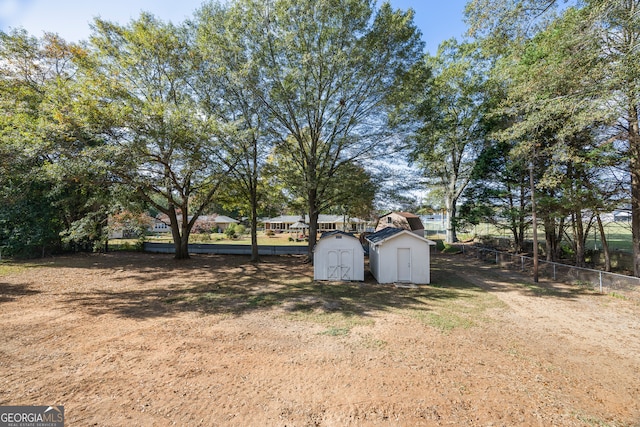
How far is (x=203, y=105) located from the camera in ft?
50.3

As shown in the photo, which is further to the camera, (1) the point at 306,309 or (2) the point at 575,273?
(2) the point at 575,273

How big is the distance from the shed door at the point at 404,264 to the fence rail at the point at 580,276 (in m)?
7.19

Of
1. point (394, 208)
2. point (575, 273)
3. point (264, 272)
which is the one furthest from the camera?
point (394, 208)

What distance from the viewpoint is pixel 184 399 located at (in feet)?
13.8

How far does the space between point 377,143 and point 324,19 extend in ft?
23.5

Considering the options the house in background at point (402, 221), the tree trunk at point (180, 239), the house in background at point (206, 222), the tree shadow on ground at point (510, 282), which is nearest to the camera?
the tree shadow on ground at point (510, 282)

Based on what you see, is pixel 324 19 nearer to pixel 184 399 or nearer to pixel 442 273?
pixel 442 273

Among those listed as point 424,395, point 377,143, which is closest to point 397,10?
point 377,143

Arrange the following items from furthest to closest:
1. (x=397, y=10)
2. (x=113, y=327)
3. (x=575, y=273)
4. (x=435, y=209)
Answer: (x=435, y=209) < (x=397, y=10) < (x=575, y=273) < (x=113, y=327)

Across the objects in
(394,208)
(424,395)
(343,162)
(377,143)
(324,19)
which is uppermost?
(324,19)

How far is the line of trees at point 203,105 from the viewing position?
12383mm

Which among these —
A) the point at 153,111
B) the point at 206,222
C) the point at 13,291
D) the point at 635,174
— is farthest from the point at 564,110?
the point at 206,222

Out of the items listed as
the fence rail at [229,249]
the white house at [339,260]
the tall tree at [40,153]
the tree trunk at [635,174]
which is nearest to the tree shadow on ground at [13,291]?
the tall tree at [40,153]
